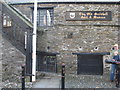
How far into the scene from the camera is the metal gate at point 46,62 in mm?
9583

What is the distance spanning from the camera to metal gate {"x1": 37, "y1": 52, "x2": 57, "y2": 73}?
9.58m

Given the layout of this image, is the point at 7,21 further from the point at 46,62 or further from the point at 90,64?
the point at 90,64

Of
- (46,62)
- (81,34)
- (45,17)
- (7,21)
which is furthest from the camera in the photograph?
(45,17)

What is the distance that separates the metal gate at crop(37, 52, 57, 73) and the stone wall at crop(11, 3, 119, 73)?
0.41 meters

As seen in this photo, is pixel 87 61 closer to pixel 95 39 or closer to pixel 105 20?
pixel 95 39

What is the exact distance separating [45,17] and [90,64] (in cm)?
417

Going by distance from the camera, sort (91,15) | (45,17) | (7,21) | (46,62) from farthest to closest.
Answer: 1. (45,17)
2. (46,62)
3. (7,21)
4. (91,15)

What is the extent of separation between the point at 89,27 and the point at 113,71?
3.11m

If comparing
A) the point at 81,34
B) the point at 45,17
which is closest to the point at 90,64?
the point at 81,34

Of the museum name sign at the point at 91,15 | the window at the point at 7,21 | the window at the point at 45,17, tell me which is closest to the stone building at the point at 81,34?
the museum name sign at the point at 91,15

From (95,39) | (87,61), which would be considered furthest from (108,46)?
(87,61)

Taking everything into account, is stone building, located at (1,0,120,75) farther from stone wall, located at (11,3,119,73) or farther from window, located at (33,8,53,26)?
window, located at (33,8,53,26)

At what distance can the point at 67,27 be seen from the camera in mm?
9367

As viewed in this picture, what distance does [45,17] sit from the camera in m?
9.88
